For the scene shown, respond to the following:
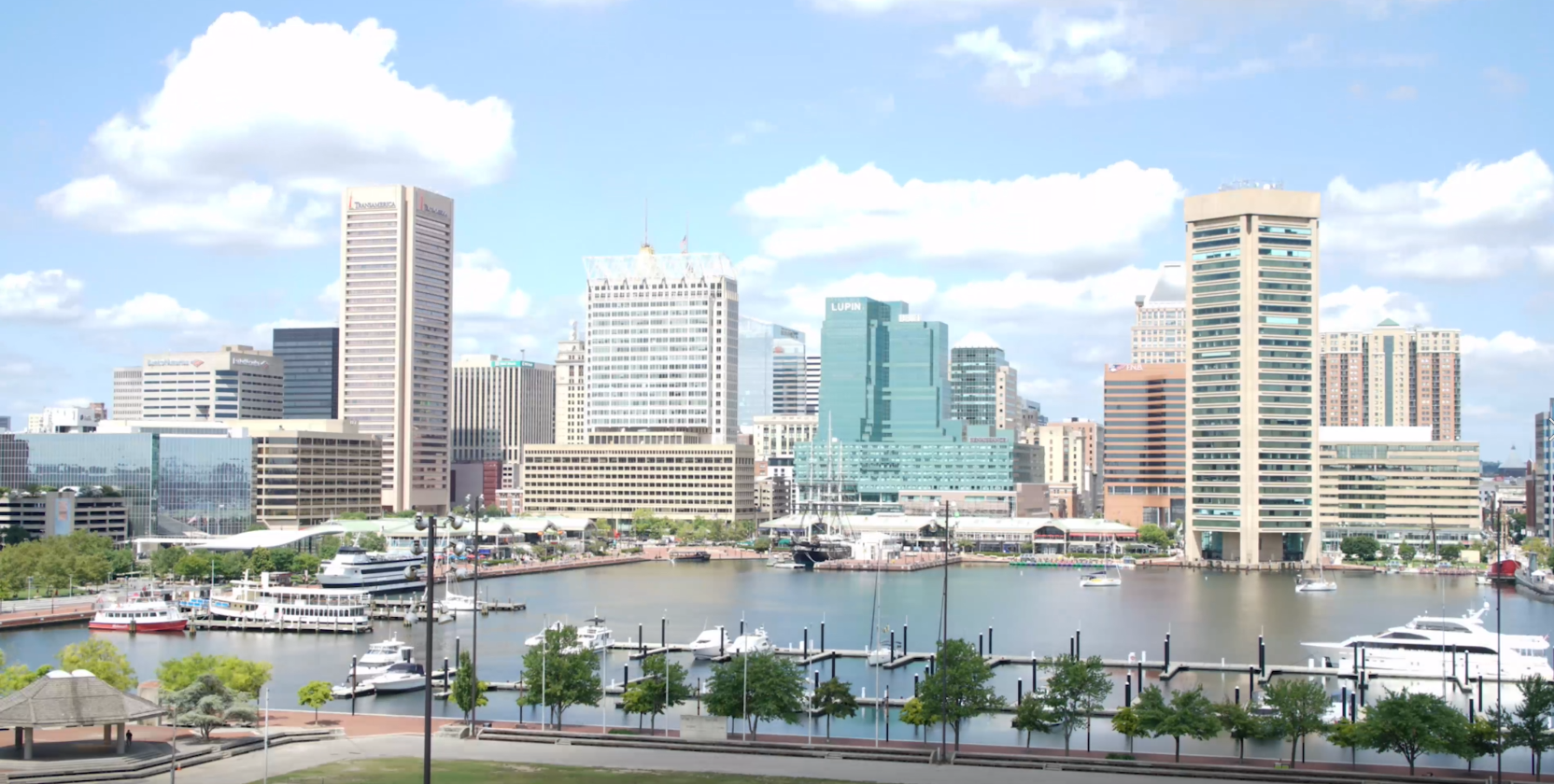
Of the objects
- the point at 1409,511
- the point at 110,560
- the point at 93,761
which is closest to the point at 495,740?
the point at 93,761

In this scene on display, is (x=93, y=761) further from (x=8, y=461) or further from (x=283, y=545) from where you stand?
(x=8, y=461)

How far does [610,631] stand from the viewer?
92.3 m

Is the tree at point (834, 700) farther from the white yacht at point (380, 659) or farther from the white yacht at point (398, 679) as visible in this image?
the white yacht at point (380, 659)

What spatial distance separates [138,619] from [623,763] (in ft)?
192

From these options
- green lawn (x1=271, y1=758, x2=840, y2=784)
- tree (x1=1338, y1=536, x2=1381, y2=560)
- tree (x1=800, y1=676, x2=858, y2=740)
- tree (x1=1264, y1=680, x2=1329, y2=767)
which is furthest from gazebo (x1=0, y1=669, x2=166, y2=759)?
tree (x1=1338, y1=536, x2=1381, y2=560)

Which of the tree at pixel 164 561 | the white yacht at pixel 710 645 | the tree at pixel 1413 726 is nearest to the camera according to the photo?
the tree at pixel 1413 726

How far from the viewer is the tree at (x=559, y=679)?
183 ft

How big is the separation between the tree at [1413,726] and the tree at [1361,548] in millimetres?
118975

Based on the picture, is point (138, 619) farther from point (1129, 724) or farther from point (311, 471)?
point (311, 471)

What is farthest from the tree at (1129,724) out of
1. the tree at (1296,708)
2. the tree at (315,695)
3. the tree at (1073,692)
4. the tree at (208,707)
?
the tree at (208,707)

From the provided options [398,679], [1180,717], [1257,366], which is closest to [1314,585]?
[1257,366]

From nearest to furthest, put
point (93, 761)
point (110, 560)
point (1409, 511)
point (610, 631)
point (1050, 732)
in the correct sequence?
1. point (93, 761)
2. point (1050, 732)
3. point (610, 631)
4. point (110, 560)
5. point (1409, 511)

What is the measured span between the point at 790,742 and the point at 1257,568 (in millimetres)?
120805

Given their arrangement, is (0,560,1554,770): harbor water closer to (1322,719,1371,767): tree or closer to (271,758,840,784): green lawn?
(1322,719,1371,767): tree
